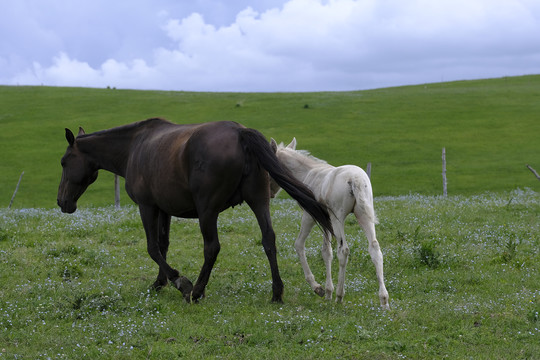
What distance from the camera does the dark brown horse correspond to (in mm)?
8477

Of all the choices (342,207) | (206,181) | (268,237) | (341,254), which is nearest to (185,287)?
(268,237)

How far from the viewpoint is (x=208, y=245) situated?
8727mm

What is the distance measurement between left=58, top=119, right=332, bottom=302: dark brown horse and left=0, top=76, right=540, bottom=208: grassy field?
25386 millimetres

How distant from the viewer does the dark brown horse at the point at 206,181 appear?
334 inches

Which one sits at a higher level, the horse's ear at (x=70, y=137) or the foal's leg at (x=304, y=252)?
the horse's ear at (x=70, y=137)

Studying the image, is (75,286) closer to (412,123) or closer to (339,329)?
(339,329)

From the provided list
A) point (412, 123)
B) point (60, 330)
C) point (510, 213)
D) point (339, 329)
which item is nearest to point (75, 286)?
point (60, 330)

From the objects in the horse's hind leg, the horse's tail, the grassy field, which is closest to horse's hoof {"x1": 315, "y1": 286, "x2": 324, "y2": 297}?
the horse's hind leg

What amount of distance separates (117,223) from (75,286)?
5.92 meters

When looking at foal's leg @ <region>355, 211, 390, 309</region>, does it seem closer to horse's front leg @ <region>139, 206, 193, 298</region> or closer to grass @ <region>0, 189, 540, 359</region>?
grass @ <region>0, 189, 540, 359</region>

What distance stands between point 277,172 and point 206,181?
1048 mm

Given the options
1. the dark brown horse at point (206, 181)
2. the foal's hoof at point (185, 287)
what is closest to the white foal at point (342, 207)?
the dark brown horse at point (206, 181)

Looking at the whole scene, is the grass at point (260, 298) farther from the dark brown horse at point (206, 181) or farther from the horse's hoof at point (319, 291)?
the dark brown horse at point (206, 181)

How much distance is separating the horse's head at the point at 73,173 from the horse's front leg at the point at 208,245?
329 centimetres
